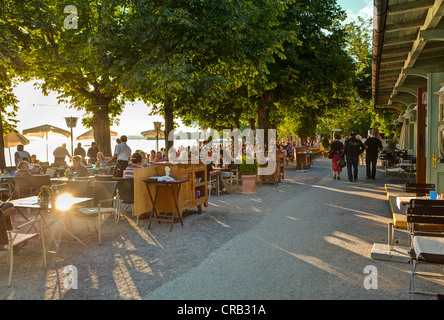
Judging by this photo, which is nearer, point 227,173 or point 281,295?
point 281,295

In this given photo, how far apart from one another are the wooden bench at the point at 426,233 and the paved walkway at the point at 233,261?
17.9 inches

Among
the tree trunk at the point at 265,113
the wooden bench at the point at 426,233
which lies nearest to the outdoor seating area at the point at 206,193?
the wooden bench at the point at 426,233

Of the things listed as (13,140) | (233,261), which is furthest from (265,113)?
(233,261)

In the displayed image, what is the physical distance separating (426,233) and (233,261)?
2505 mm

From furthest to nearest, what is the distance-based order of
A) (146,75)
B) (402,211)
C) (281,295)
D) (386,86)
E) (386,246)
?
(386,86), (146,75), (402,211), (386,246), (281,295)

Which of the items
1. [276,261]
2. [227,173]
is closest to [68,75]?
[227,173]

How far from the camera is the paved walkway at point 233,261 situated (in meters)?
4.30

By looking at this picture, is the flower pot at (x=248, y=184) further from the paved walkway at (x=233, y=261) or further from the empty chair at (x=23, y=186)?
the empty chair at (x=23, y=186)

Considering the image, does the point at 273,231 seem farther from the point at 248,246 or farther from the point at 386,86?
the point at 386,86

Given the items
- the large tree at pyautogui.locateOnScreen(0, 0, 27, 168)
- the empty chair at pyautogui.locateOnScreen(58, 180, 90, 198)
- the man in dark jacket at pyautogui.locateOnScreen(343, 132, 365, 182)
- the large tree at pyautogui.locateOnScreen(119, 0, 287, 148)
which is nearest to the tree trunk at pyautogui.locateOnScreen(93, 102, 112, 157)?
the large tree at pyautogui.locateOnScreen(0, 0, 27, 168)

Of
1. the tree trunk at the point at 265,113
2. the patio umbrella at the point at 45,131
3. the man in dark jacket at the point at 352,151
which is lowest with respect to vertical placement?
the man in dark jacket at the point at 352,151

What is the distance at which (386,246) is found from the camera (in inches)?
230

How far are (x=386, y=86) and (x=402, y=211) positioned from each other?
9.11 metres

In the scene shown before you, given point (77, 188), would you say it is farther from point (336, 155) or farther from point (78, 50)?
point (78, 50)
